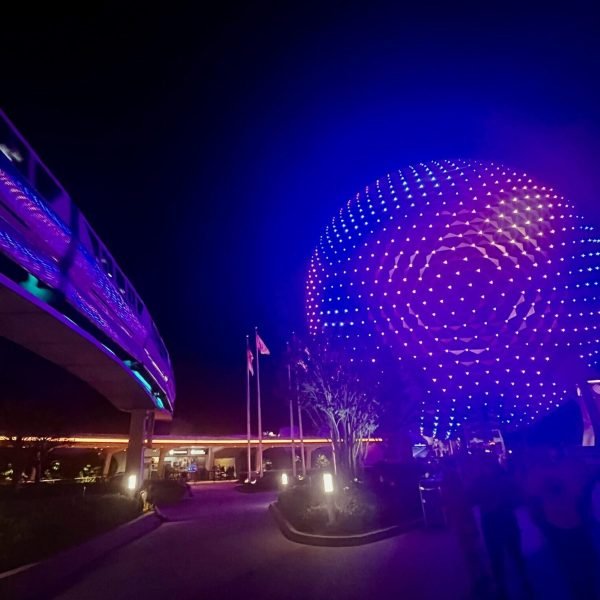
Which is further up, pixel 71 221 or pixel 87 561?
pixel 71 221

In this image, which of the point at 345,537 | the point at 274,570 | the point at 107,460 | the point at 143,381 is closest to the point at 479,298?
the point at 143,381

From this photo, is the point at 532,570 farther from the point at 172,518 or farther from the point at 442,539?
the point at 172,518

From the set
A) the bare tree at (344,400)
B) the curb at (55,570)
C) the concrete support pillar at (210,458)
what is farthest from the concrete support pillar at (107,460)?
the curb at (55,570)

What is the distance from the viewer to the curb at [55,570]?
701 centimetres

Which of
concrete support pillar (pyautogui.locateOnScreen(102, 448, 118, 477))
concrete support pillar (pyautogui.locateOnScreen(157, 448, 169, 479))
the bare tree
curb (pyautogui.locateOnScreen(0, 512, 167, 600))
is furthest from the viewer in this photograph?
concrete support pillar (pyautogui.locateOnScreen(102, 448, 118, 477))

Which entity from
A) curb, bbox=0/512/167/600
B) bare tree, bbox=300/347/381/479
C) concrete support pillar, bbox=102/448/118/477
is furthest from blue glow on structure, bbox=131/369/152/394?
concrete support pillar, bbox=102/448/118/477

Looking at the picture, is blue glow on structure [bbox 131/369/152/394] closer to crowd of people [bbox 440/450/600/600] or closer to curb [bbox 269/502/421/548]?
curb [bbox 269/502/421/548]

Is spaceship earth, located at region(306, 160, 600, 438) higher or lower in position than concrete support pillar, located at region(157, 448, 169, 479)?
higher

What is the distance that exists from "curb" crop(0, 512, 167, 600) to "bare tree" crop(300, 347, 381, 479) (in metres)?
9.13

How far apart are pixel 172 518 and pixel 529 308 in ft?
99.5

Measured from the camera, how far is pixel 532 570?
6.80 m

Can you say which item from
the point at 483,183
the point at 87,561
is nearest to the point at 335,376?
the point at 87,561

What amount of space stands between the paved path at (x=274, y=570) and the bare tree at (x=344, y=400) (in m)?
6.55

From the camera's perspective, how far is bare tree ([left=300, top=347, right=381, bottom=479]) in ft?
59.7
